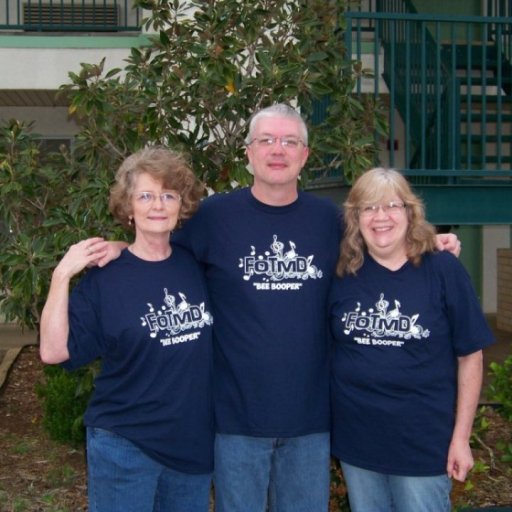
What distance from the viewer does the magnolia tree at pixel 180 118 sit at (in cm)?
433

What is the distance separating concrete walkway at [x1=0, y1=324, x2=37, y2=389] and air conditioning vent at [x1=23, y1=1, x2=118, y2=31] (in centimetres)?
364

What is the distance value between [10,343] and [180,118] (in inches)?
260

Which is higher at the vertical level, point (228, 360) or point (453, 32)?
point (453, 32)

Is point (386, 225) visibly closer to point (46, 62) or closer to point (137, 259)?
point (137, 259)

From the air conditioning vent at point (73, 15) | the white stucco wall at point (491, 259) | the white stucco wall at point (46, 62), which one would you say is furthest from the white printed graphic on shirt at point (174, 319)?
the white stucco wall at point (491, 259)

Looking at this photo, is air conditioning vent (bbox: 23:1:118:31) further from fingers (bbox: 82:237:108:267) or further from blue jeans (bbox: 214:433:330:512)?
blue jeans (bbox: 214:433:330:512)

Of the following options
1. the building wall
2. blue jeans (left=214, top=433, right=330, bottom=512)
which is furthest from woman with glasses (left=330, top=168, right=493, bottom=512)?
the building wall

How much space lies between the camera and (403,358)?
3.04 meters

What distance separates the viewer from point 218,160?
4.66 m

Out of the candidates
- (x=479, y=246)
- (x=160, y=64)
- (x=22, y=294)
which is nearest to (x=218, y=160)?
(x=160, y=64)

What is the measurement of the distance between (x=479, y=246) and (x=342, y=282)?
9884mm

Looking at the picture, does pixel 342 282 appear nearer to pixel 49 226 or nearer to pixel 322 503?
pixel 322 503

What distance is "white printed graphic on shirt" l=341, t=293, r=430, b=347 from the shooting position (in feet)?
9.94

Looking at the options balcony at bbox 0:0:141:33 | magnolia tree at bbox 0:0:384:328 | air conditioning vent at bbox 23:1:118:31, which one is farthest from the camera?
air conditioning vent at bbox 23:1:118:31
